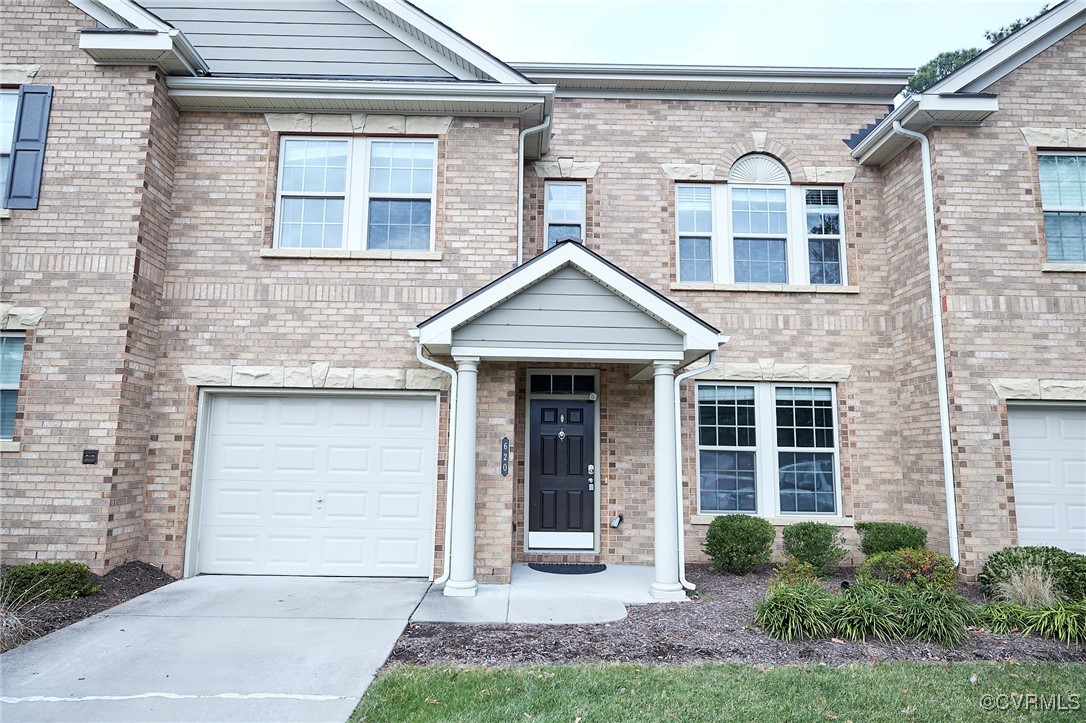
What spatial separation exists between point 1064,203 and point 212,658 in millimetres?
11555

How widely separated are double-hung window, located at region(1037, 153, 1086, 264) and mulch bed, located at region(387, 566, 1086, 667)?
18.4 feet

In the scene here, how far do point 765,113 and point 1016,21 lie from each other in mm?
19866

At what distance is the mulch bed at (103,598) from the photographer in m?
6.16

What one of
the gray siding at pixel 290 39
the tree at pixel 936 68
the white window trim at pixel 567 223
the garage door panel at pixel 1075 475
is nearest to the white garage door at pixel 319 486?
the white window trim at pixel 567 223

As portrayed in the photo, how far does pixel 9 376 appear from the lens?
793 cm

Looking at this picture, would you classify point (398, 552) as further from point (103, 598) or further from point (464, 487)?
point (103, 598)

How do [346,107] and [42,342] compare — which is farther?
[346,107]

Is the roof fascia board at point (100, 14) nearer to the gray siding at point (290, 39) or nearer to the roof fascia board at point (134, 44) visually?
the roof fascia board at point (134, 44)

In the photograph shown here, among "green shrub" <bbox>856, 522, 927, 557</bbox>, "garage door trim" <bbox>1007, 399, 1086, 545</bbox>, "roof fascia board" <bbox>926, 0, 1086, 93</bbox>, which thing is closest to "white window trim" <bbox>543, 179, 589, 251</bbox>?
"roof fascia board" <bbox>926, 0, 1086, 93</bbox>

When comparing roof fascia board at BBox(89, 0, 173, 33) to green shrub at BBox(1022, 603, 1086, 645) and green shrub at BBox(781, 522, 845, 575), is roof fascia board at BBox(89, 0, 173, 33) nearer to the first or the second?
green shrub at BBox(781, 522, 845, 575)

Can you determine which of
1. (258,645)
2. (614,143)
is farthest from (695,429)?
(258,645)

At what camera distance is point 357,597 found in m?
7.31

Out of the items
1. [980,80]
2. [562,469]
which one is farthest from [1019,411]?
[562,469]

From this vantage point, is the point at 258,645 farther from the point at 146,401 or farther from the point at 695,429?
the point at 695,429
